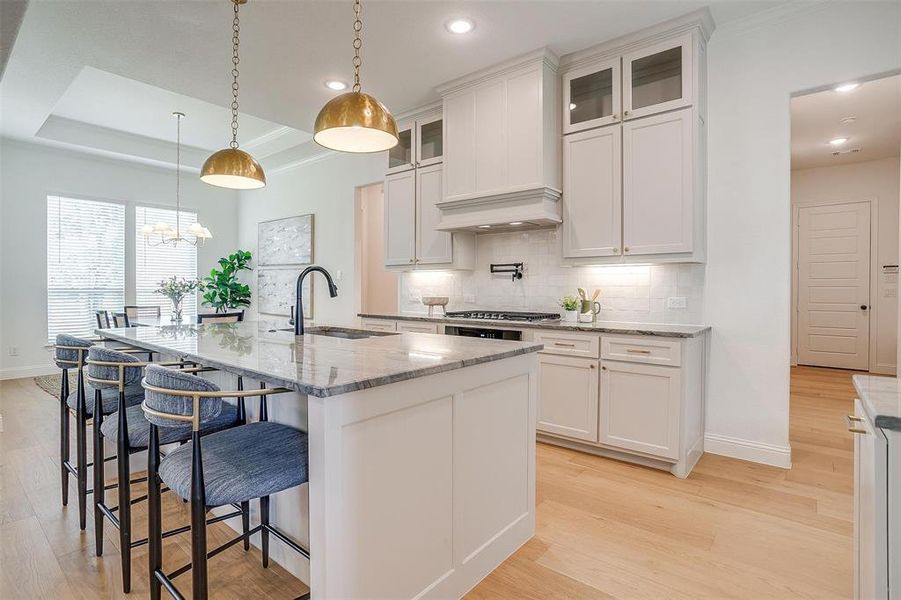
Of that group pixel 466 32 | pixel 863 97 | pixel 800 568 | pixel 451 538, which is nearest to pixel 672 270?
pixel 800 568

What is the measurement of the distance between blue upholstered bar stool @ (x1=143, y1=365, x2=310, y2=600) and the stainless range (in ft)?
7.23

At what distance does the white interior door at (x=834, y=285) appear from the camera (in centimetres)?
625

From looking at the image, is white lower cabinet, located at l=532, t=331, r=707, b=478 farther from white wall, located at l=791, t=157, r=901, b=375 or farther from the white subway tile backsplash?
white wall, located at l=791, t=157, r=901, b=375

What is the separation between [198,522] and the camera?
52.5 inches

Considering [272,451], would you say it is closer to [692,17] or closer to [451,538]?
[451,538]

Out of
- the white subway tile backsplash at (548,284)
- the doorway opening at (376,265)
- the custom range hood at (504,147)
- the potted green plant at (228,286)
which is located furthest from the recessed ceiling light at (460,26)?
the potted green plant at (228,286)

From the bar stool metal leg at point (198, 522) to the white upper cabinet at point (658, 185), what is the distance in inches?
115

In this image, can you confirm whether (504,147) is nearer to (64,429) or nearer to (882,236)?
(64,429)

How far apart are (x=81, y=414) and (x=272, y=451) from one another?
53.0 inches

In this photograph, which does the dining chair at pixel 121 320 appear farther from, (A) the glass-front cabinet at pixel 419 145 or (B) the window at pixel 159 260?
(A) the glass-front cabinet at pixel 419 145

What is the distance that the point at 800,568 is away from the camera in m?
1.95

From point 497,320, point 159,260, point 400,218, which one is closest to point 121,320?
point 159,260

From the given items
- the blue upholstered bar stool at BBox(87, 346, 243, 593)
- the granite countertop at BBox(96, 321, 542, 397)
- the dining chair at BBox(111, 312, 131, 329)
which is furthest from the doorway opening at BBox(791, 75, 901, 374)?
the dining chair at BBox(111, 312, 131, 329)

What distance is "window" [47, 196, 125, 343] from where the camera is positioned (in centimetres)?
607
